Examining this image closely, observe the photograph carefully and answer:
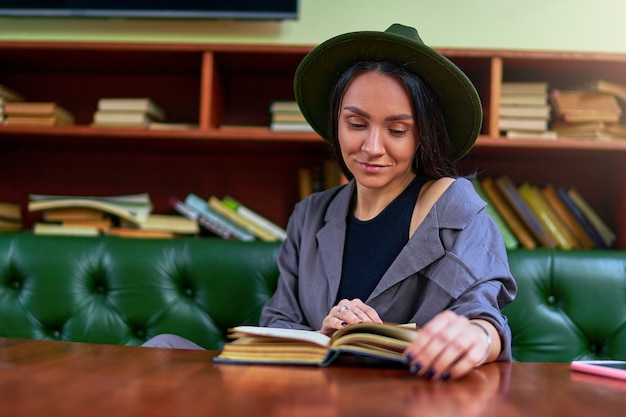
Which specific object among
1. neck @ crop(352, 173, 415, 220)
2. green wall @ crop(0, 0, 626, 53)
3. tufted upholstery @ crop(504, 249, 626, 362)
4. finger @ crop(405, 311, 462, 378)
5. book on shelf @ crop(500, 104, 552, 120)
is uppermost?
green wall @ crop(0, 0, 626, 53)

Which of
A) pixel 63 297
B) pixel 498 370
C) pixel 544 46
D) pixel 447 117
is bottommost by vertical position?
pixel 63 297

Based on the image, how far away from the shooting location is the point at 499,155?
1959mm

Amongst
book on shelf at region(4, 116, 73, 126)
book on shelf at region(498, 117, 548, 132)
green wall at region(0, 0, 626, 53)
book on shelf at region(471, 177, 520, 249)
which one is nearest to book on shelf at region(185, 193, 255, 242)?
book on shelf at region(4, 116, 73, 126)

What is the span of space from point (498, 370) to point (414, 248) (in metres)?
0.39

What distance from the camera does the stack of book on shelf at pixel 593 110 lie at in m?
1.78

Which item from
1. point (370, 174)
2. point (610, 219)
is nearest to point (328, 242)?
point (370, 174)

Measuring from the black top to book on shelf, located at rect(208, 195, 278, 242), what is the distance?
0.53 meters

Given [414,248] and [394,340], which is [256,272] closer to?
[414,248]

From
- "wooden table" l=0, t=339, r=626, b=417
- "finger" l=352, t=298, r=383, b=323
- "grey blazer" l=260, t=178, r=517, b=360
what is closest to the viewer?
"wooden table" l=0, t=339, r=626, b=417

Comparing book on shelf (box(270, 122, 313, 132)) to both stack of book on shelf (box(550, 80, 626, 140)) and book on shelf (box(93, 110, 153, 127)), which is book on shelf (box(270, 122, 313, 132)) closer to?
book on shelf (box(93, 110, 153, 127))

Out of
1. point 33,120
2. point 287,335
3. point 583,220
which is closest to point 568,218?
point 583,220

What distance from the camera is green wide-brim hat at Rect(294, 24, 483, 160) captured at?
126 centimetres

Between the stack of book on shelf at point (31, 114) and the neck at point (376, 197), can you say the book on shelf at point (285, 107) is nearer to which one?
the neck at point (376, 197)

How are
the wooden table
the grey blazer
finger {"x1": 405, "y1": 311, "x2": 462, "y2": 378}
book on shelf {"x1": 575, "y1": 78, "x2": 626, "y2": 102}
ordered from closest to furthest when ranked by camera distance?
the wooden table
finger {"x1": 405, "y1": 311, "x2": 462, "y2": 378}
the grey blazer
book on shelf {"x1": 575, "y1": 78, "x2": 626, "y2": 102}
